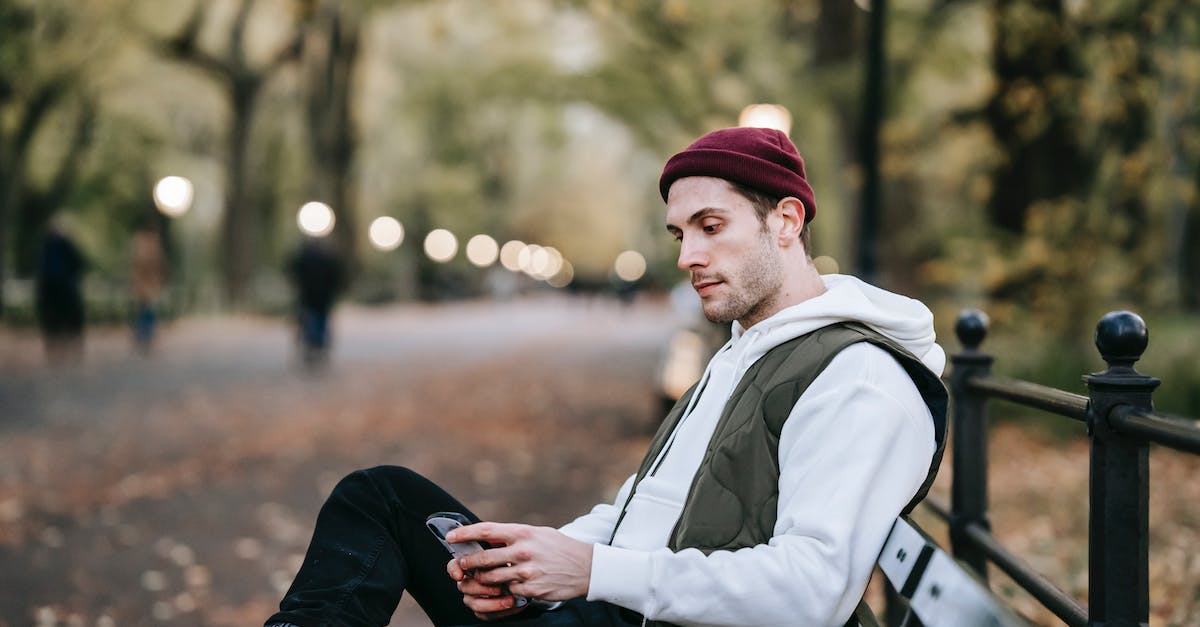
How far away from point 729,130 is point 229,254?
31719mm

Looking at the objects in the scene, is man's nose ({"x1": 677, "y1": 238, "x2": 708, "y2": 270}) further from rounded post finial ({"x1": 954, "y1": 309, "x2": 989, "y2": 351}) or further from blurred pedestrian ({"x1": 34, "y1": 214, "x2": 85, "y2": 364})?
blurred pedestrian ({"x1": 34, "y1": 214, "x2": 85, "y2": 364})

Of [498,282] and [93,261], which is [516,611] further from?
[498,282]

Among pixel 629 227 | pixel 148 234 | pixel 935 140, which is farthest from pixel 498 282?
pixel 935 140

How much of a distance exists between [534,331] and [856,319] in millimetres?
30604

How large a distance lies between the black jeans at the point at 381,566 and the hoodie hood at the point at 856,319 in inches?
27.0

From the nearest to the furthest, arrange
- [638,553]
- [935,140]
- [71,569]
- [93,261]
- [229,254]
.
→ [638,553] < [71,569] < [935,140] < [229,254] < [93,261]

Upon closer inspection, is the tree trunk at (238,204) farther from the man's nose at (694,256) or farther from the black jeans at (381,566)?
the man's nose at (694,256)

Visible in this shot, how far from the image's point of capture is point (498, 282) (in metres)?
61.7

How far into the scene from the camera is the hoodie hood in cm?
224

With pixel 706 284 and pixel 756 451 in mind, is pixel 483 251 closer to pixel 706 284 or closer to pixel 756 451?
pixel 706 284

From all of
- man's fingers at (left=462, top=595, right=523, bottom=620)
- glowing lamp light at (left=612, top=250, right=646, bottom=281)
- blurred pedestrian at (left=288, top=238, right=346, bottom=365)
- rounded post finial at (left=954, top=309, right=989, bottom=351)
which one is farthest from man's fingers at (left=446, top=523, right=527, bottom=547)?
glowing lamp light at (left=612, top=250, right=646, bottom=281)

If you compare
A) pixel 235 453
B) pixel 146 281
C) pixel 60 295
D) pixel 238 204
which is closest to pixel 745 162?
pixel 235 453

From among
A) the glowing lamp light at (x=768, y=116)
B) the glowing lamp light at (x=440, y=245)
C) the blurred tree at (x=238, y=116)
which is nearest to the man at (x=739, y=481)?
the glowing lamp light at (x=768, y=116)

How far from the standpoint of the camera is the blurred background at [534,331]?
7.15 meters
